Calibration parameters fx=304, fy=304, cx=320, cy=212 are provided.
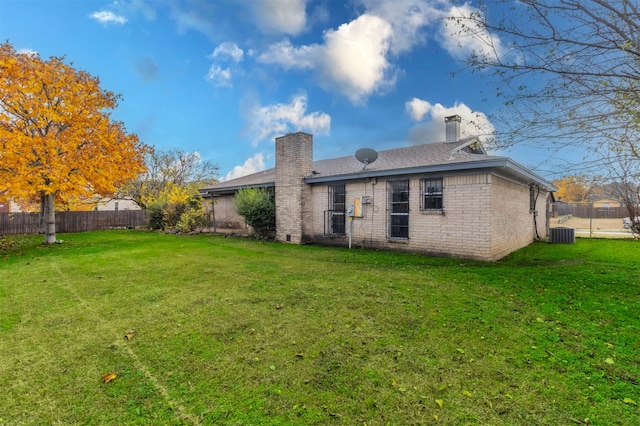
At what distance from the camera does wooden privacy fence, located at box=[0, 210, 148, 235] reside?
16531 millimetres

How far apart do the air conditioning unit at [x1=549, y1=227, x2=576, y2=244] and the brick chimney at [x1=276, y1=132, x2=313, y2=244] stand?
10635 millimetres

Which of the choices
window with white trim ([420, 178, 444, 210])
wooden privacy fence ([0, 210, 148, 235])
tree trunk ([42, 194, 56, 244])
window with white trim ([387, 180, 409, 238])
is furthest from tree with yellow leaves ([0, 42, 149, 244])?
window with white trim ([420, 178, 444, 210])

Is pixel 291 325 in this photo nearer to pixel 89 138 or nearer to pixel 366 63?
pixel 366 63

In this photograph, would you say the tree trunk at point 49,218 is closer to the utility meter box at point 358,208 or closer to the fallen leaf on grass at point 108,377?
the utility meter box at point 358,208

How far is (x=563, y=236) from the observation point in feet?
41.9

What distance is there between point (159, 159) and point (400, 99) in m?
21.5

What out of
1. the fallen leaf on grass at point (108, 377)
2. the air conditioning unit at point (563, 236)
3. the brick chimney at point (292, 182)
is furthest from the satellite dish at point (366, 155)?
the fallen leaf on grass at point (108, 377)

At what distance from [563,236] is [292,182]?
11.5 meters

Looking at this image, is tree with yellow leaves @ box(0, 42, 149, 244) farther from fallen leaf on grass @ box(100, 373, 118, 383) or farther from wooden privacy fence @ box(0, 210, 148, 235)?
fallen leaf on grass @ box(100, 373, 118, 383)

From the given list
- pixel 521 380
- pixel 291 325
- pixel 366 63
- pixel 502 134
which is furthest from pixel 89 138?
pixel 521 380

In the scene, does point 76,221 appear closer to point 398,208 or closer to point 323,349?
point 398,208

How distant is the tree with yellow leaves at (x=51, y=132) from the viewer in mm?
10344

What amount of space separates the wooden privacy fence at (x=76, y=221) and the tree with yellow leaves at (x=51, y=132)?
21.7 ft

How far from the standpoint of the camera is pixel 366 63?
10.4 metres
